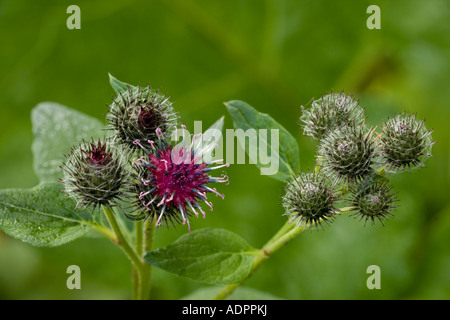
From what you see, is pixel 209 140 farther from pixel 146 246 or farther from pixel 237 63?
pixel 237 63

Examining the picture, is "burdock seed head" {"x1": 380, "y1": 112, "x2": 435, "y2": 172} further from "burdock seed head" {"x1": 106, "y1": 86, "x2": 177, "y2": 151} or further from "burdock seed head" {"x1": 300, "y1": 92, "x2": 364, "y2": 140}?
"burdock seed head" {"x1": 106, "y1": 86, "x2": 177, "y2": 151}

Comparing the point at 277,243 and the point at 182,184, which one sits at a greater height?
the point at 182,184

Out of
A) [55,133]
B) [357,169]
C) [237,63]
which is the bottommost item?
[357,169]

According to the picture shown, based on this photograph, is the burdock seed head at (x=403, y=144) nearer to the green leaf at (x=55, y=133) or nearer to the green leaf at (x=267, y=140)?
the green leaf at (x=267, y=140)

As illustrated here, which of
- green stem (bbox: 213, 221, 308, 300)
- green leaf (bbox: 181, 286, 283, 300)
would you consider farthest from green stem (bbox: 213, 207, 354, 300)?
green leaf (bbox: 181, 286, 283, 300)

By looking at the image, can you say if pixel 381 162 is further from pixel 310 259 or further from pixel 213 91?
pixel 213 91

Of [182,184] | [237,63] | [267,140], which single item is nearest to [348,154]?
[267,140]
